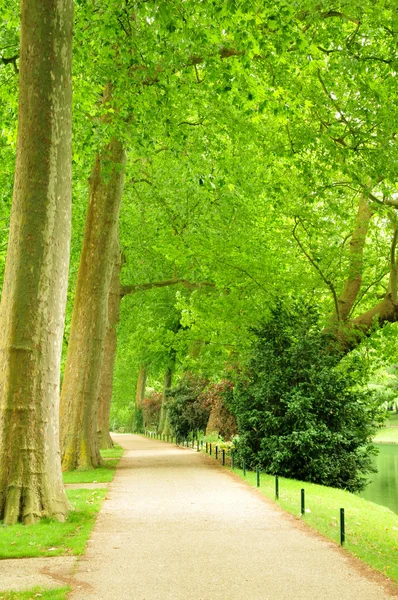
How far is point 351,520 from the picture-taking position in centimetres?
1091

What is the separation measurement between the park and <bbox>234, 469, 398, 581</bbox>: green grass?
69 mm

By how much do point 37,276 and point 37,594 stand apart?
16.6 ft

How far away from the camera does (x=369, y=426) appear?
697 inches

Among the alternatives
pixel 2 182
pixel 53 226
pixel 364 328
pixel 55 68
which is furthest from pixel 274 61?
pixel 2 182

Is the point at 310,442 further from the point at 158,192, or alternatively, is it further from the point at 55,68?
the point at 158,192

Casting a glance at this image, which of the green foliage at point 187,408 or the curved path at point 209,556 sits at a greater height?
the green foliage at point 187,408

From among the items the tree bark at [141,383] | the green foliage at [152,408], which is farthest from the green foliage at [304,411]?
the tree bark at [141,383]

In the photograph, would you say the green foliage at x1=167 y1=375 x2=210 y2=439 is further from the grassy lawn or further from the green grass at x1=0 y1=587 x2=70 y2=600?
the grassy lawn

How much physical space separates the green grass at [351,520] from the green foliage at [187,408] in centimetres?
1780

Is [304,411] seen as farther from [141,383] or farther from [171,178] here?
[141,383]

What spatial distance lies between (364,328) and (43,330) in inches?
515

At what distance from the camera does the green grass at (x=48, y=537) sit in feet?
26.2

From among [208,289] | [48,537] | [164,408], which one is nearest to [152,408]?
[164,408]

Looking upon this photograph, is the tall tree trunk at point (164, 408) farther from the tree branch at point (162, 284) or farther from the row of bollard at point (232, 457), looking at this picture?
the tree branch at point (162, 284)
